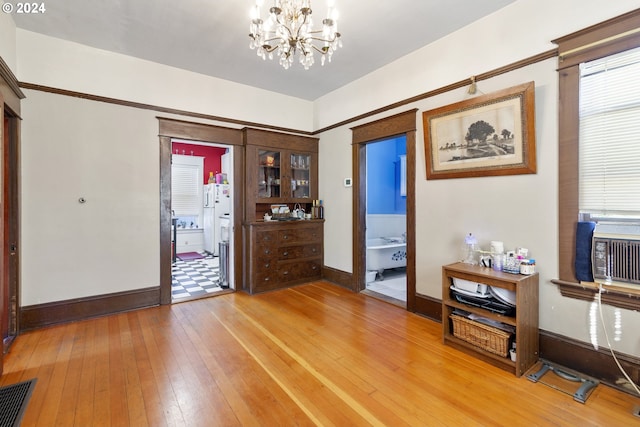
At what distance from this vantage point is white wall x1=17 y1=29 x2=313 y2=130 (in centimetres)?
311

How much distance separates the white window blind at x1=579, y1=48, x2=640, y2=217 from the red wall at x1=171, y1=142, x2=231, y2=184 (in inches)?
300

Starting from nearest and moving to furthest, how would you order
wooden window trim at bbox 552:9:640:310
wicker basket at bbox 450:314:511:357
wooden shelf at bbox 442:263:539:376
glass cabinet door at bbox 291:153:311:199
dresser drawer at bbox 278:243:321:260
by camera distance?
wooden window trim at bbox 552:9:640:310 < wooden shelf at bbox 442:263:539:376 < wicker basket at bbox 450:314:511:357 < dresser drawer at bbox 278:243:321:260 < glass cabinet door at bbox 291:153:311:199

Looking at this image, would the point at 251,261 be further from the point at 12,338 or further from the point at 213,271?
the point at 12,338

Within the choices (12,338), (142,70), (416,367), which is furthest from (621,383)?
(142,70)

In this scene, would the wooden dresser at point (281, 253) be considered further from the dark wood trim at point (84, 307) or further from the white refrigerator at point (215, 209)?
the white refrigerator at point (215, 209)

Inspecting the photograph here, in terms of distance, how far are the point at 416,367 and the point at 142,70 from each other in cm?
454

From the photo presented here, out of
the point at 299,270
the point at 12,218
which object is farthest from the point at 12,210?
the point at 299,270

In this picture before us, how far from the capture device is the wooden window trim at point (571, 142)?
2113 mm

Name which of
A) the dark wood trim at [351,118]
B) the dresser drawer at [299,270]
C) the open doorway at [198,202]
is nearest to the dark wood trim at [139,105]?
the dark wood trim at [351,118]

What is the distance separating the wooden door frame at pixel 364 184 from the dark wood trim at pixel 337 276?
0.10 meters

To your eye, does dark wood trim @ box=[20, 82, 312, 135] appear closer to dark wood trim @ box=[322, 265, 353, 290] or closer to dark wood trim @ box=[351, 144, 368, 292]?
dark wood trim @ box=[351, 144, 368, 292]

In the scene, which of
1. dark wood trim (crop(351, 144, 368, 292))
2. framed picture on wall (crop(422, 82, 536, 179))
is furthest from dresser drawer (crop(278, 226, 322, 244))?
framed picture on wall (crop(422, 82, 536, 179))

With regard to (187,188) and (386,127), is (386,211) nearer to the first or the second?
(386,127)

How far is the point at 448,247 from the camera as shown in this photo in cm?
318
